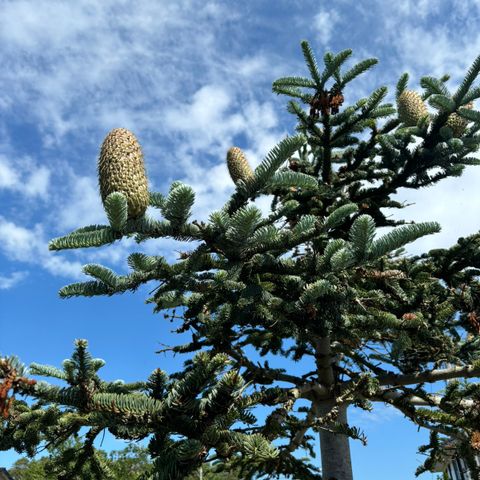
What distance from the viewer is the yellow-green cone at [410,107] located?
758cm

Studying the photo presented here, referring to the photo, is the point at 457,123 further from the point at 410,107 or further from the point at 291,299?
the point at 291,299

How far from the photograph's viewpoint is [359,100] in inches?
304

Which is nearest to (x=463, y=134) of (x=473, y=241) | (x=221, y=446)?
(x=473, y=241)

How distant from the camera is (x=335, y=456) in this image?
668cm

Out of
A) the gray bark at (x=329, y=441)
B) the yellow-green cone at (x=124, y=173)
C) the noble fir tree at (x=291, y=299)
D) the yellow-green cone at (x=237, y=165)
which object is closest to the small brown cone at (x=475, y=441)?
the noble fir tree at (x=291, y=299)

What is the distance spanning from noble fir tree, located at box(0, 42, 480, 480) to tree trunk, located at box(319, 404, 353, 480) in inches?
0.7

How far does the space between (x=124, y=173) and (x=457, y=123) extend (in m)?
5.60

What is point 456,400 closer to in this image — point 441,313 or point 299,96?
point 441,313

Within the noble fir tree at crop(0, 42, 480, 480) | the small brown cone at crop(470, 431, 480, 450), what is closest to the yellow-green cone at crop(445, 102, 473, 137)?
the noble fir tree at crop(0, 42, 480, 480)

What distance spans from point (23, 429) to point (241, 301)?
2.36 m

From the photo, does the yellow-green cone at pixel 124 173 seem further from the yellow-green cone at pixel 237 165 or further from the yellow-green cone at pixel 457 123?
the yellow-green cone at pixel 457 123

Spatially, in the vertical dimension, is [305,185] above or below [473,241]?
below

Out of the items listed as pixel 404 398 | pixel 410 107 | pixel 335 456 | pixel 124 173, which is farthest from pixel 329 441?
pixel 124 173

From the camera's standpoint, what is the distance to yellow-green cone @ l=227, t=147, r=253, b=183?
4.77 metres
